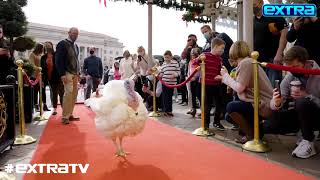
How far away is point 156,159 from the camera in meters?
3.62

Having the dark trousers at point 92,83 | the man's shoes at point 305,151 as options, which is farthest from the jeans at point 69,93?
the man's shoes at point 305,151

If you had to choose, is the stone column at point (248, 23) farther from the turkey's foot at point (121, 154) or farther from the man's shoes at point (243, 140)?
the turkey's foot at point (121, 154)

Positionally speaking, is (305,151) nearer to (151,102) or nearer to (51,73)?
(151,102)

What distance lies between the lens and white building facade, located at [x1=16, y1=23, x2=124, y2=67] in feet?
215

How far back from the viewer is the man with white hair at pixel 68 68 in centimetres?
608

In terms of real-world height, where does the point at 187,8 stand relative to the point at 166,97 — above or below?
above

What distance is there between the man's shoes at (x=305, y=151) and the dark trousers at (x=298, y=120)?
60 millimetres

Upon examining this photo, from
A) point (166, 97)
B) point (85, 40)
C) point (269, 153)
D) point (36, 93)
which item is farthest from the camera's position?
point (85, 40)

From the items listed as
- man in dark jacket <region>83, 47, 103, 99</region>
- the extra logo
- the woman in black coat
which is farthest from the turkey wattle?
man in dark jacket <region>83, 47, 103, 99</region>

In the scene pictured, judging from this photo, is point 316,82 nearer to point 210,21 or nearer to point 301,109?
point 301,109

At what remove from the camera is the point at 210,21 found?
1393 cm

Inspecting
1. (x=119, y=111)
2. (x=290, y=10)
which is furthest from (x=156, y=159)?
(x=290, y=10)

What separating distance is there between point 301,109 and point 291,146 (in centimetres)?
82

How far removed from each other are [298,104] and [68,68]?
3921 mm
